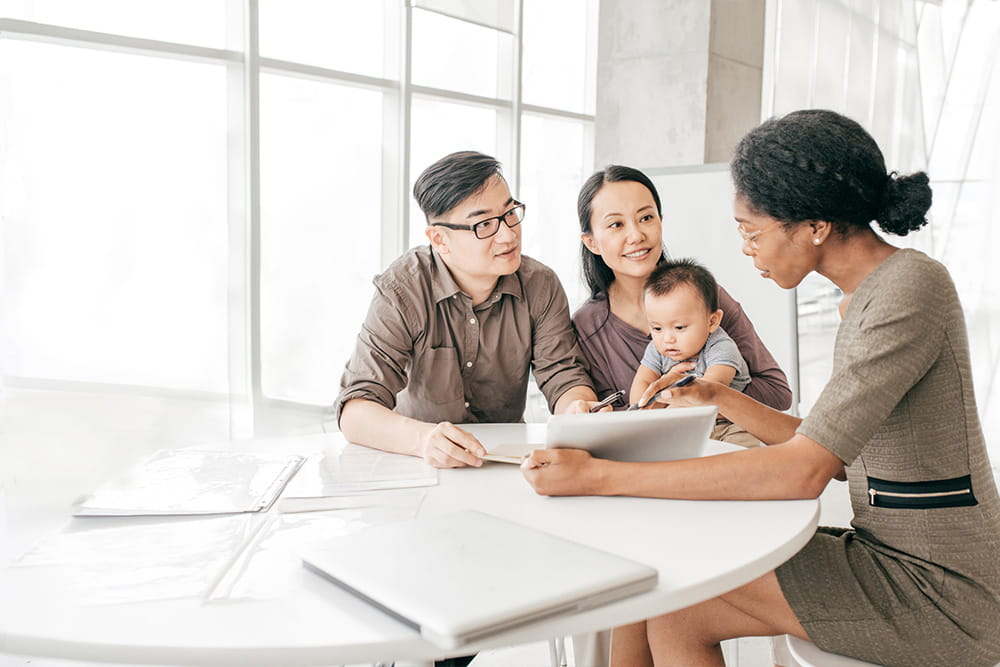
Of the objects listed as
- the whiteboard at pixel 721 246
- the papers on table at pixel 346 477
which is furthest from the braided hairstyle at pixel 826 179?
the whiteboard at pixel 721 246

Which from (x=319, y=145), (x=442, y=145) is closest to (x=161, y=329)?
(x=319, y=145)

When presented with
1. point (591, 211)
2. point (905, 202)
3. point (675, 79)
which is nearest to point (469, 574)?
point (905, 202)

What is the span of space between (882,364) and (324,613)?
0.92 metres

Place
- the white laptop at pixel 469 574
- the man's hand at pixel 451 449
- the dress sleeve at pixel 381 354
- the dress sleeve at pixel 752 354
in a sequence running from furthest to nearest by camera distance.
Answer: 1. the dress sleeve at pixel 752 354
2. the dress sleeve at pixel 381 354
3. the man's hand at pixel 451 449
4. the white laptop at pixel 469 574

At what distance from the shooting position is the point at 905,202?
1518 mm

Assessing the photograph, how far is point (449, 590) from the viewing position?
0.94 meters

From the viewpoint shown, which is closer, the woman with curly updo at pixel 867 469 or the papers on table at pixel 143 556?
the papers on table at pixel 143 556

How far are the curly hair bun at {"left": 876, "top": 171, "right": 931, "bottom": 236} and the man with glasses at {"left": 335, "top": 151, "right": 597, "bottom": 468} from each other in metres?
0.77

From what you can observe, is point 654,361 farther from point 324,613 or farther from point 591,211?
point 324,613

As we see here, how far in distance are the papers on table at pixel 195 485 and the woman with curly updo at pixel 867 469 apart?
0.49 metres

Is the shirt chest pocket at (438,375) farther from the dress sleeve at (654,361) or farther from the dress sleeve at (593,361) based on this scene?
the dress sleeve at (654,361)

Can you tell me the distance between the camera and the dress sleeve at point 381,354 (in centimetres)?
208

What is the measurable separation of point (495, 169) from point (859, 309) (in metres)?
1.04

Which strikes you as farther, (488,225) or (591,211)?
(591,211)
